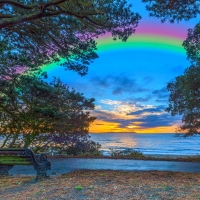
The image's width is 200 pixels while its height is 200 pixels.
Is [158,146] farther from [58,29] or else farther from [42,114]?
[58,29]

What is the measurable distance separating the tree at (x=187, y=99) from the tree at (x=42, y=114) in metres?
4.23

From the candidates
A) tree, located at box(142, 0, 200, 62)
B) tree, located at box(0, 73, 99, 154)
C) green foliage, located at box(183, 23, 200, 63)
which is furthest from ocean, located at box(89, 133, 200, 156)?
tree, located at box(142, 0, 200, 62)

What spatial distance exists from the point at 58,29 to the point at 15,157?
368cm

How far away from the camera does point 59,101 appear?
8.85 metres

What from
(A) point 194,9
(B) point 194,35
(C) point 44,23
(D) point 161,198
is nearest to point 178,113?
(B) point 194,35

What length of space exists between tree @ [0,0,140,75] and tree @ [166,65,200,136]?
10.5 ft

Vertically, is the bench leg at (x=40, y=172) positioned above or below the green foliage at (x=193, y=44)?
below

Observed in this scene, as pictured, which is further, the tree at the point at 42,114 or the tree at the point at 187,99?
the tree at the point at 187,99

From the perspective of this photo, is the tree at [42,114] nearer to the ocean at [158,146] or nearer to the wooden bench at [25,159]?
the wooden bench at [25,159]

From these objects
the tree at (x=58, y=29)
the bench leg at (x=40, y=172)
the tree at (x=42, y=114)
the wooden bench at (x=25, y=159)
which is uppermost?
the tree at (x=58, y=29)

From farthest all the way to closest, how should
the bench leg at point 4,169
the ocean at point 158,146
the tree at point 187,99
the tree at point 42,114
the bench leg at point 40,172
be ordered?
the ocean at point 158,146, the tree at point 187,99, the tree at point 42,114, the bench leg at point 4,169, the bench leg at point 40,172

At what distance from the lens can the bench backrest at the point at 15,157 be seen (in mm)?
5766

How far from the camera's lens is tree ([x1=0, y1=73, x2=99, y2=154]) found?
720cm

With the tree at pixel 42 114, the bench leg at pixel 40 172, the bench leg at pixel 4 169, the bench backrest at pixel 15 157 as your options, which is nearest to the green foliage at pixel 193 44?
the tree at pixel 42 114
